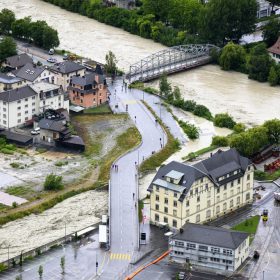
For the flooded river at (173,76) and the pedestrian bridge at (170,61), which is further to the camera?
the pedestrian bridge at (170,61)

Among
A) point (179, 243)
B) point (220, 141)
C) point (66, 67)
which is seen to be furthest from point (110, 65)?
point (179, 243)

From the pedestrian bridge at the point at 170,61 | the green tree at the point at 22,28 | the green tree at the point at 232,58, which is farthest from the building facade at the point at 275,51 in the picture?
the green tree at the point at 22,28

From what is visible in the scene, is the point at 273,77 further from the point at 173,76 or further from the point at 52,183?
the point at 52,183

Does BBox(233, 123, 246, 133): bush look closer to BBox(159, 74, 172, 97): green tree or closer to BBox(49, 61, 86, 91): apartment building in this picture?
BBox(159, 74, 172, 97): green tree

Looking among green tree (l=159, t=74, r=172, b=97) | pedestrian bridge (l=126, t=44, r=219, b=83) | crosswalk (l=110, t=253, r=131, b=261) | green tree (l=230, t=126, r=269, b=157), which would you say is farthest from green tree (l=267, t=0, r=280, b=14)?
crosswalk (l=110, t=253, r=131, b=261)

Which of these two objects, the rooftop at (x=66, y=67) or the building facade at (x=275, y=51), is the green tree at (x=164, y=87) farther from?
the building facade at (x=275, y=51)

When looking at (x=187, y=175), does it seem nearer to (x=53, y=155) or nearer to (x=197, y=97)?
(x=53, y=155)

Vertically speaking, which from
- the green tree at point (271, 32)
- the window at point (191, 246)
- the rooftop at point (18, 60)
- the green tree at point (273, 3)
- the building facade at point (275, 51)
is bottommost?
the window at point (191, 246)
